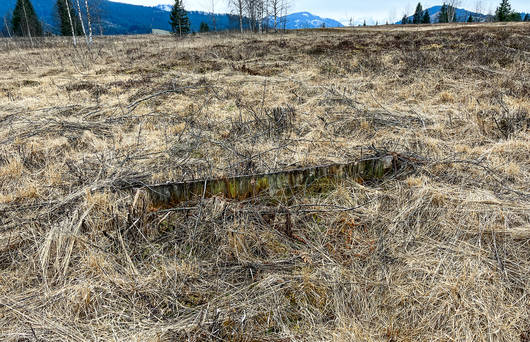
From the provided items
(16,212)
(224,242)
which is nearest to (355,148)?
(224,242)

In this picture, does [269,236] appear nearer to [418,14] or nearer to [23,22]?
[23,22]

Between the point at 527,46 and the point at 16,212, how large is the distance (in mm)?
15730

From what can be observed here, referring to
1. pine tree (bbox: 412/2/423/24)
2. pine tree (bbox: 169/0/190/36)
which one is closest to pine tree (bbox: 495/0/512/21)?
pine tree (bbox: 412/2/423/24)

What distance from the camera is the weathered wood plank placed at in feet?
8.72

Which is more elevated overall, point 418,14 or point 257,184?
point 418,14

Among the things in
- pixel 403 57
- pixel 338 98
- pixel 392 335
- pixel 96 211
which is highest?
pixel 403 57

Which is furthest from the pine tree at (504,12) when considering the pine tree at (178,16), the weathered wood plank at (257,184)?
the weathered wood plank at (257,184)

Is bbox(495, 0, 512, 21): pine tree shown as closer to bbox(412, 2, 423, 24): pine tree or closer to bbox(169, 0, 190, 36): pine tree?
bbox(412, 2, 423, 24): pine tree

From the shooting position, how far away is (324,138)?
441 centimetres

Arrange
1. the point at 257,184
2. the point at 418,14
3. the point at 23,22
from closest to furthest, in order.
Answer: the point at 257,184, the point at 23,22, the point at 418,14

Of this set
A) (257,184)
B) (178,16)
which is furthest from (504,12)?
(257,184)

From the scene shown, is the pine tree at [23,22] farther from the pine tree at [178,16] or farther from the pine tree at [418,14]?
the pine tree at [418,14]

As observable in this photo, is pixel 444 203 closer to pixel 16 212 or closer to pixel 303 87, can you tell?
pixel 16 212

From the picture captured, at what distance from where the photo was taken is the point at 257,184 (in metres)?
2.80
